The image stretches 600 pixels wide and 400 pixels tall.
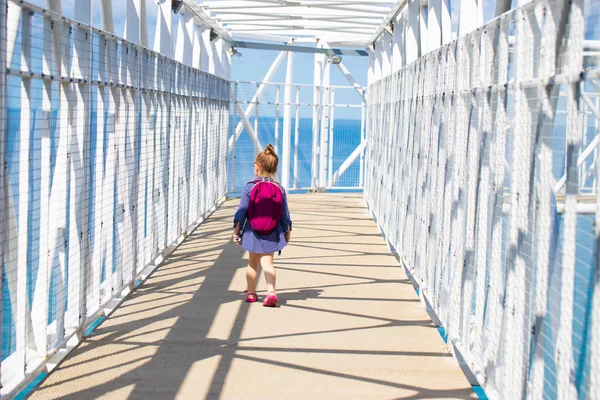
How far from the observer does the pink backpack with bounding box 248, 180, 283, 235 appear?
24.2 ft

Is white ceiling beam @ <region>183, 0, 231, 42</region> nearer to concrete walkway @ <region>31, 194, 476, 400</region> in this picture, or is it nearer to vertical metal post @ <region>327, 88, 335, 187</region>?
vertical metal post @ <region>327, 88, 335, 187</region>

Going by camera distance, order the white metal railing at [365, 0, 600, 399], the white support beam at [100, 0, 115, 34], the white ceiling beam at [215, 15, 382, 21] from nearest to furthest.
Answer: the white metal railing at [365, 0, 600, 399]
the white support beam at [100, 0, 115, 34]
the white ceiling beam at [215, 15, 382, 21]

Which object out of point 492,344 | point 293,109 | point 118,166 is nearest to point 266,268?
point 118,166

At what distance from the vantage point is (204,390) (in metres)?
5.12

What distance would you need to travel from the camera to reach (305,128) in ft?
64.4

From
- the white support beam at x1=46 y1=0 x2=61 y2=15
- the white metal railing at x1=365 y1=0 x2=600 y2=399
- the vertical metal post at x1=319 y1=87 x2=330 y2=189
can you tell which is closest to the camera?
the white metal railing at x1=365 y1=0 x2=600 y2=399

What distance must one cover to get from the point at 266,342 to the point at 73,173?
1918 mm

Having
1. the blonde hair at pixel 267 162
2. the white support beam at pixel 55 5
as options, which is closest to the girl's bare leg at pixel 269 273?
the blonde hair at pixel 267 162

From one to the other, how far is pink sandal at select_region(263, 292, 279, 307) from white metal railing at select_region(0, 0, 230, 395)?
1317 millimetres

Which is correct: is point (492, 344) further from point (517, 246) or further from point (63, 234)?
point (63, 234)

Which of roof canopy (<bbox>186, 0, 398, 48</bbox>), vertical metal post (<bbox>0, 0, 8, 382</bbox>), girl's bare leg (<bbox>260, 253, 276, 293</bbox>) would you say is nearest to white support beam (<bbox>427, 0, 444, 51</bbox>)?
roof canopy (<bbox>186, 0, 398, 48</bbox>)

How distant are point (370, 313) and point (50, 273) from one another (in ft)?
10.4

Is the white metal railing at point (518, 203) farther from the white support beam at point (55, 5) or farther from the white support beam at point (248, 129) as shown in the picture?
the white support beam at point (248, 129)

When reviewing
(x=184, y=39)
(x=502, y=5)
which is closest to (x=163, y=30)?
(x=184, y=39)
